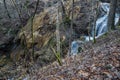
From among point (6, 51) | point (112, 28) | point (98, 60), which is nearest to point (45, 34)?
point (6, 51)

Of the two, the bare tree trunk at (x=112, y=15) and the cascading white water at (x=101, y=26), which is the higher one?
the bare tree trunk at (x=112, y=15)

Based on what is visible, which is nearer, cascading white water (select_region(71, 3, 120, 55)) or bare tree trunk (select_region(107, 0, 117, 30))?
bare tree trunk (select_region(107, 0, 117, 30))

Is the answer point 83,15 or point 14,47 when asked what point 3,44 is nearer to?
point 14,47

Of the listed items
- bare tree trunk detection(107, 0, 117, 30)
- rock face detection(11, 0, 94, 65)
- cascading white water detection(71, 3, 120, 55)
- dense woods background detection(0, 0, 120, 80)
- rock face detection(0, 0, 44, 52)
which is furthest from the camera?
rock face detection(0, 0, 44, 52)

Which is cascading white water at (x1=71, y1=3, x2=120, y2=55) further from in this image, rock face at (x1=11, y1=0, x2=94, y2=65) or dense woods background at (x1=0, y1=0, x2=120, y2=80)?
rock face at (x1=11, y1=0, x2=94, y2=65)

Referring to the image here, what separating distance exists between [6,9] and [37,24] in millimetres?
8420

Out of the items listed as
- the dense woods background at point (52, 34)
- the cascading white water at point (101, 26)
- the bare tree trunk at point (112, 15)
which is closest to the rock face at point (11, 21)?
the dense woods background at point (52, 34)

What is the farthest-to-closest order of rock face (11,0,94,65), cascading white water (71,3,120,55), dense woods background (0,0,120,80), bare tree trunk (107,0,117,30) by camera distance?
rock face (11,0,94,65) → cascading white water (71,3,120,55) → bare tree trunk (107,0,117,30) → dense woods background (0,0,120,80)

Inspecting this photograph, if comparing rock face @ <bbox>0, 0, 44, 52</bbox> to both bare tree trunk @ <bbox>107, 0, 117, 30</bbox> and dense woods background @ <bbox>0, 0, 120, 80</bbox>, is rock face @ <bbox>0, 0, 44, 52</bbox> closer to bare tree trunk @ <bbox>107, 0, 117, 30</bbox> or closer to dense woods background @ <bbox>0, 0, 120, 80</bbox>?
dense woods background @ <bbox>0, 0, 120, 80</bbox>

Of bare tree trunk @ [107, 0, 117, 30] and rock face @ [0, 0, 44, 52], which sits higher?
bare tree trunk @ [107, 0, 117, 30]

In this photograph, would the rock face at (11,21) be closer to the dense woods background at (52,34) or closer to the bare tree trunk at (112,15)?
the dense woods background at (52,34)

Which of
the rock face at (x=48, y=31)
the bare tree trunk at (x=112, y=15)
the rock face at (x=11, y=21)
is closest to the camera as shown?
the bare tree trunk at (x=112, y=15)

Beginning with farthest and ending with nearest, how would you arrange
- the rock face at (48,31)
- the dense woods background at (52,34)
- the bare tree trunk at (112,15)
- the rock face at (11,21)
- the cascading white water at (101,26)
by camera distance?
the rock face at (11,21), the rock face at (48,31), the cascading white water at (101,26), the bare tree trunk at (112,15), the dense woods background at (52,34)

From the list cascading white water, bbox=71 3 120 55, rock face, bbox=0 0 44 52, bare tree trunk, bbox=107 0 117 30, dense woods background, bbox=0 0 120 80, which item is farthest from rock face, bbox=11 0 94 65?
bare tree trunk, bbox=107 0 117 30
